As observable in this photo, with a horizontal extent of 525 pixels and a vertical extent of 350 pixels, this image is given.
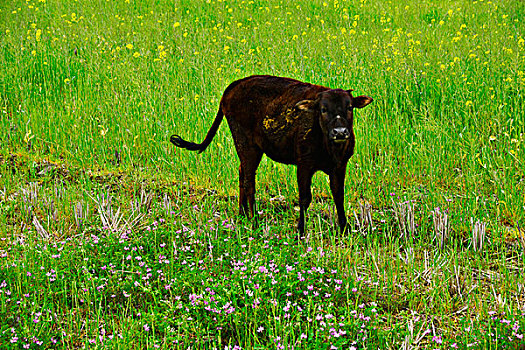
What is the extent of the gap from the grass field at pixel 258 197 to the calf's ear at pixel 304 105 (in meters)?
1.04

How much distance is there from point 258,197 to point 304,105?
1781 mm

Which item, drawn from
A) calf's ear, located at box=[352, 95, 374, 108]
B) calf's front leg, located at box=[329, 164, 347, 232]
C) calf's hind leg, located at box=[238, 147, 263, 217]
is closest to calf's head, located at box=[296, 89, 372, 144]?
calf's ear, located at box=[352, 95, 374, 108]

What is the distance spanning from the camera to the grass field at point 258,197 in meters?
3.83

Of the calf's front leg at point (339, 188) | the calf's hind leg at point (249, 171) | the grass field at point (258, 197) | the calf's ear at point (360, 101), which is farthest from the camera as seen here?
the calf's hind leg at point (249, 171)

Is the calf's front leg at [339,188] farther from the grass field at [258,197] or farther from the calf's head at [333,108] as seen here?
the calf's head at [333,108]

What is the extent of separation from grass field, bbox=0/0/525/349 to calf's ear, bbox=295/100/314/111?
1.04 m

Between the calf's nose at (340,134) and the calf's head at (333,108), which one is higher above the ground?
the calf's head at (333,108)

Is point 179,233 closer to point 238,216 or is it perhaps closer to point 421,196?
point 238,216

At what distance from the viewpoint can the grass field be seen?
12.6 ft

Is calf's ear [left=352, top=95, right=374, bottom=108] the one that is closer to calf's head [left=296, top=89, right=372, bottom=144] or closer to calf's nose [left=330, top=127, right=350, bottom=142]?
calf's head [left=296, top=89, right=372, bottom=144]

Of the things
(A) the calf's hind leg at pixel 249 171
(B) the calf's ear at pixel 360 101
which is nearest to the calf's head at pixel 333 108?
(B) the calf's ear at pixel 360 101

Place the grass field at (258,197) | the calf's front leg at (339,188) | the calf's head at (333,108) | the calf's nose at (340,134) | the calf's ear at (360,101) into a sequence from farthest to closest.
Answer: the calf's front leg at (339,188)
the calf's ear at (360,101)
the calf's head at (333,108)
the calf's nose at (340,134)
the grass field at (258,197)

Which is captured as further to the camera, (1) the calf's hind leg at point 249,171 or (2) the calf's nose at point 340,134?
(1) the calf's hind leg at point 249,171

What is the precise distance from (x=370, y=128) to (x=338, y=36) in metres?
4.05
